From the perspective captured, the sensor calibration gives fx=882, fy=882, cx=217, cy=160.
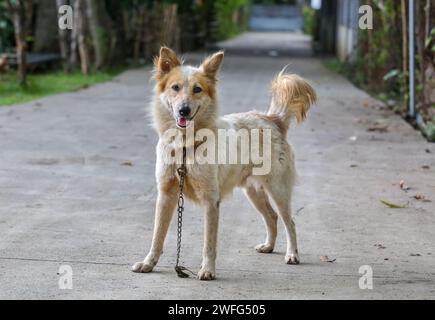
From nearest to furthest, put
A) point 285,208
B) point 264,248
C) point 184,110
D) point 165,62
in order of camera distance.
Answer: point 184,110 → point 165,62 → point 285,208 → point 264,248

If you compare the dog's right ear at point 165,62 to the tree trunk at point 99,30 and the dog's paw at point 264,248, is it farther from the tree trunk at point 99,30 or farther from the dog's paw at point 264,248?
the tree trunk at point 99,30

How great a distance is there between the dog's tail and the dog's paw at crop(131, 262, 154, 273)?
162 cm

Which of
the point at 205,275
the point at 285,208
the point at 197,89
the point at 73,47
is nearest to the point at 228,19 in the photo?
the point at 73,47

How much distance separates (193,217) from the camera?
784 centimetres

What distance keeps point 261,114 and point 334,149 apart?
500cm

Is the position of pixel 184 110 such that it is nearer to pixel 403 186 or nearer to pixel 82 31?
pixel 403 186

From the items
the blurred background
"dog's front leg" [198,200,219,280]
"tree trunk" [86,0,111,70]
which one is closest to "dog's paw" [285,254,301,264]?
"dog's front leg" [198,200,219,280]

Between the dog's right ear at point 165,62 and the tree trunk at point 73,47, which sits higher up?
the dog's right ear at point 165,62

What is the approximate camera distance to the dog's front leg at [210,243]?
589 centimetres

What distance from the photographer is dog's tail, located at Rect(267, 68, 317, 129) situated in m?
6.84

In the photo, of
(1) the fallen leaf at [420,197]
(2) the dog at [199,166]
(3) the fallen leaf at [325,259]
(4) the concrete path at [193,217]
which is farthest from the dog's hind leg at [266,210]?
(1) the fallen leaf at [420,197]

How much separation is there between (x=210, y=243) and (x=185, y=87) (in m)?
1.07

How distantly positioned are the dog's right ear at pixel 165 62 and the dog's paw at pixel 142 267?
1292 millimetres
